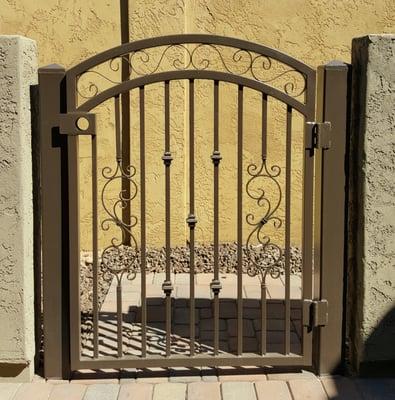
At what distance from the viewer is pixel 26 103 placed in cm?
409

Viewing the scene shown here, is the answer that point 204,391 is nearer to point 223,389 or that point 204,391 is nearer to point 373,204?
point 223,389

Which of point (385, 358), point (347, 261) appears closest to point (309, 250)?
point (347, 261)

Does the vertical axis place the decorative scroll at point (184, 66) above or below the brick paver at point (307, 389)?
above

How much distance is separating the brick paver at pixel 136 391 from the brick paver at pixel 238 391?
40 centimetres

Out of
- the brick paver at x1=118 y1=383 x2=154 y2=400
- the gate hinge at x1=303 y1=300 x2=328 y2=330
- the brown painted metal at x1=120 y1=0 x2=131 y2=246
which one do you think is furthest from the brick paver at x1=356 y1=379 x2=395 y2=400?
the brown painted metal at x1=120 y1=0 x2=131 y2=246

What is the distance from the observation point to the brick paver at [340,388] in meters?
4.08

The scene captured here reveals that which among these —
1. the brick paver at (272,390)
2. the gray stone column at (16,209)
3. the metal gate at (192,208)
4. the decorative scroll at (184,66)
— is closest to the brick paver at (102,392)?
the metal gate at (192,208)

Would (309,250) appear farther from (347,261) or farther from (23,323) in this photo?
(23,323)

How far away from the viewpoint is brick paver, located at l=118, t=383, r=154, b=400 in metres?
4.08

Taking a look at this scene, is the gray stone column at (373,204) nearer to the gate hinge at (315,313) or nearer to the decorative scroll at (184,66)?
the gate hinge at (315,313)

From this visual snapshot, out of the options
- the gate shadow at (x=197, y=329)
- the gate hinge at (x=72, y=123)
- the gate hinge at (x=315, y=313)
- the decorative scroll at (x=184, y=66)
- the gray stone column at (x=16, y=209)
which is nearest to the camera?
the gray stone column at (x=16, y=209)

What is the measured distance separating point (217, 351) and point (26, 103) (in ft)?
5.66

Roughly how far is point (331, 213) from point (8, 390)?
2.00 metres

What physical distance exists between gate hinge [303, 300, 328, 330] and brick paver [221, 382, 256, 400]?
0.48 meters
